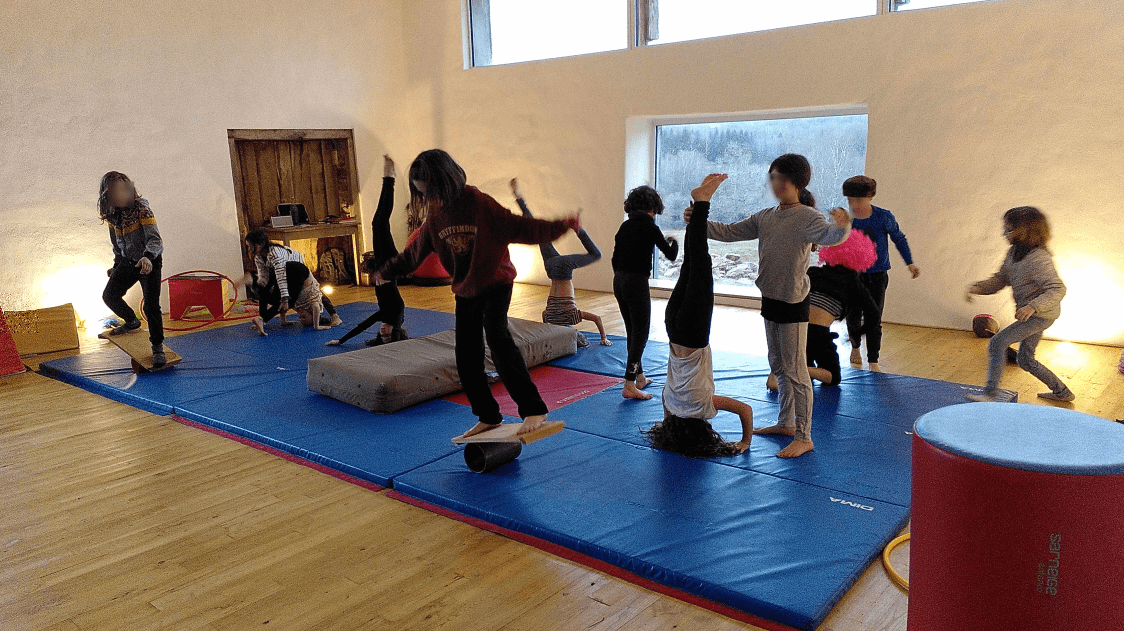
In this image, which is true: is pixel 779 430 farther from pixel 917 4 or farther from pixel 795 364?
pixel 917 4

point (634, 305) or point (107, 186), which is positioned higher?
point (107, 186)

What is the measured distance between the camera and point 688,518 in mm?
3045

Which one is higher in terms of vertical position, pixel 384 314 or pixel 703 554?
pixel 384 314

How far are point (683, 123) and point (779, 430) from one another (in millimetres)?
5439

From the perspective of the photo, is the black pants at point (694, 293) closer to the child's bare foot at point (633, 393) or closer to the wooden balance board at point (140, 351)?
the child's bare foot at point (633, 393)

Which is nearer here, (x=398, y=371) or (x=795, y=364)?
(x=795, y=364)

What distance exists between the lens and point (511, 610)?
2529mm

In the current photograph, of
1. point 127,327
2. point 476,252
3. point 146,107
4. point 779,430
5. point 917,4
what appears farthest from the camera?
point 146,107

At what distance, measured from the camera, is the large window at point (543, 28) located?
8727 mm

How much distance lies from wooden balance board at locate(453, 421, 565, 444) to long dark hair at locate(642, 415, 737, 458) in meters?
0.68

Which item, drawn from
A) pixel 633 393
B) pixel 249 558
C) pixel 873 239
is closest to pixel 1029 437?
pixel 249 558

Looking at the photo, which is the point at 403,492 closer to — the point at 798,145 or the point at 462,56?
the point at 798,145

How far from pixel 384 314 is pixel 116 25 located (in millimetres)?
4468

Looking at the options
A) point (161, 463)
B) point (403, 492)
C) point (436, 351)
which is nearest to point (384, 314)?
point (436, 351)
